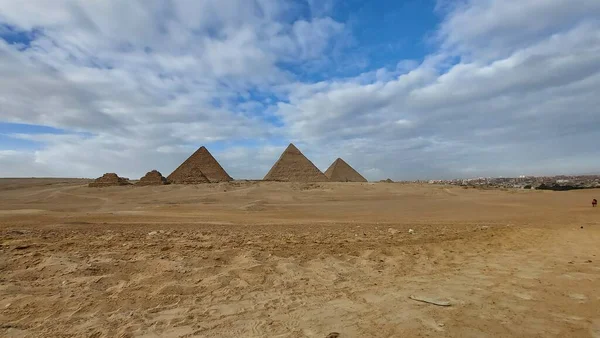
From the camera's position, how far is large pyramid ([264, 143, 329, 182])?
63.9m

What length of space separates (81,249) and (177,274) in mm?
2416

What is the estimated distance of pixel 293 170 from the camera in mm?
65625

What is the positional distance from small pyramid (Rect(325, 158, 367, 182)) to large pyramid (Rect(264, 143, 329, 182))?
968cm

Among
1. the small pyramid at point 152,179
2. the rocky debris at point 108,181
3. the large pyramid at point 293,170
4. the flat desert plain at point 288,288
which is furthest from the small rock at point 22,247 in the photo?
the large pyramid at point 293,170

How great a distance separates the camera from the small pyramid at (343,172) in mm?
74731

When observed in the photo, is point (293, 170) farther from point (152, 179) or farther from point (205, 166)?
point (152, 179)

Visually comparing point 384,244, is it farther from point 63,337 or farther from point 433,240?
point 63,337

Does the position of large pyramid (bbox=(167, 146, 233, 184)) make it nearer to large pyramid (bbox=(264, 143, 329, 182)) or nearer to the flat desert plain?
large pyramid (bbox=(264, 143, 329, 182))

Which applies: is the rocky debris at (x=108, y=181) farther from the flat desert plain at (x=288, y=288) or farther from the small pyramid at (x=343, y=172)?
the flat desert plain at (x=288, y=288)

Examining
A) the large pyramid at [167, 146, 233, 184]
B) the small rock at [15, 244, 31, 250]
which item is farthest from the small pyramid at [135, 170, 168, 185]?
the small rock at [15, 244, 31, 250]

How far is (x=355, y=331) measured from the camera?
3.46 m

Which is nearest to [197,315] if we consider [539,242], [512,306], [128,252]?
[128,252]

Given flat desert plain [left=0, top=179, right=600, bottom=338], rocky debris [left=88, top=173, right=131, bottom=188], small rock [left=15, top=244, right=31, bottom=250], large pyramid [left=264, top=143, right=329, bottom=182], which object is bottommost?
flat desert plain [left=0, top=179, right=600, bottom=338]

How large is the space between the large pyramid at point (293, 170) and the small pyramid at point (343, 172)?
9.68 m
